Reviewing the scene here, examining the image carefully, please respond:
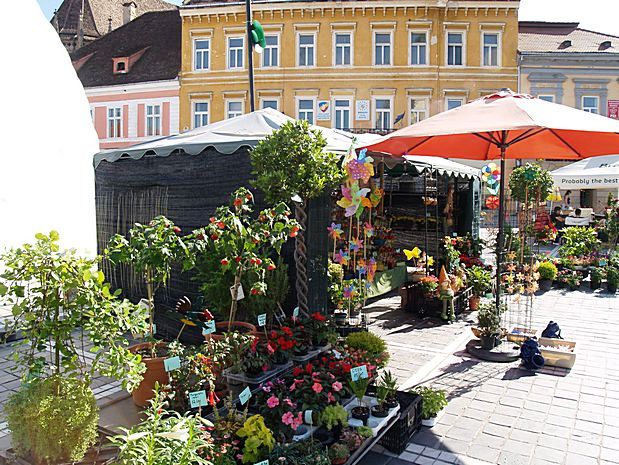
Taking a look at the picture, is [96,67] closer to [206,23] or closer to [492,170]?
[206,23]

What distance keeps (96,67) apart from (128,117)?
4544 millimetres

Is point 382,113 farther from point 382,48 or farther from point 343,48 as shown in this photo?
point 343,48

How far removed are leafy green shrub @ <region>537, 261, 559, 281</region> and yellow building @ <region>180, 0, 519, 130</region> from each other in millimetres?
15001

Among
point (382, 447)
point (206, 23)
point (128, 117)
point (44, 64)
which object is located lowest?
point (382, 447)

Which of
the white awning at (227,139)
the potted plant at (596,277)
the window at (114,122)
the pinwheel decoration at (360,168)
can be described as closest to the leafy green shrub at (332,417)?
the pinwheel decoration at (360,168)

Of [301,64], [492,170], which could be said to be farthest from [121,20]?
[492,170]

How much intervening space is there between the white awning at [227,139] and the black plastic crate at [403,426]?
278cm

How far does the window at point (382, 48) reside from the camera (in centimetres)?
2492

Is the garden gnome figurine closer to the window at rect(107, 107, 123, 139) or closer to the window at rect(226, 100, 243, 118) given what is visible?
the window at rect(226, 100, 243, 118)

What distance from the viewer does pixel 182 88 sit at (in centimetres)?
2614

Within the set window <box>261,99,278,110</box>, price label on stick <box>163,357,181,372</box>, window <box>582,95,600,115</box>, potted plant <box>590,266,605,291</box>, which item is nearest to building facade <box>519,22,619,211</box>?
window <box>582,95,600,115</box>

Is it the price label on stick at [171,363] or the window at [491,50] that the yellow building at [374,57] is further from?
the price label on stick at [171,363]

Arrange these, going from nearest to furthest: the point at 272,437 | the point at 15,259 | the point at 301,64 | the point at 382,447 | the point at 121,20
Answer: the point at 15,259 → the point at 272,437 → the point at 382,447 → the point at 301,64 → the point at 121,20

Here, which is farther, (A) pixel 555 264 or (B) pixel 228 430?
(A) pixel 555 264
